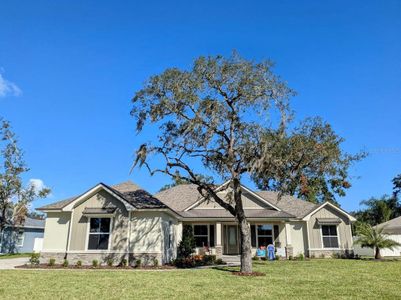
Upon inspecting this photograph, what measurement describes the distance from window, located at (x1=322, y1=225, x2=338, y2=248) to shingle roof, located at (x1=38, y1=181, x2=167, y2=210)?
14.5 metres

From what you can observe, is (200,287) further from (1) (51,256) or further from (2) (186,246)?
(2) (186,246)

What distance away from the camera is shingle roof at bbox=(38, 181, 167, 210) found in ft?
64.3

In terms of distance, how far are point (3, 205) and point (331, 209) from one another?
3155 cm

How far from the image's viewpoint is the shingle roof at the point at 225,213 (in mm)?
24781

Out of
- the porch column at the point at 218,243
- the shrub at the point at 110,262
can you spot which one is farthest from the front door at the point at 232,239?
the shrub at the point at 110,262

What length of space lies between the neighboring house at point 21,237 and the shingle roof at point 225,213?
73.3 ft

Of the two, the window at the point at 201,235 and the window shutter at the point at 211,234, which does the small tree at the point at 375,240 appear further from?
the window at the point at 201,235

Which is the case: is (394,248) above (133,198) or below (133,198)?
below

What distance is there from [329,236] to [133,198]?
54.4 feet

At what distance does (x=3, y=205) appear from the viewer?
32844mm

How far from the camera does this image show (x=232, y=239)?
26672mm

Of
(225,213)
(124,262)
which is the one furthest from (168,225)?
(225,213)

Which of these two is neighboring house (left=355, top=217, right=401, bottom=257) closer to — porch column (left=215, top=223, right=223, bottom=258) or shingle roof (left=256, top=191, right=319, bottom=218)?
shingle roof (left=256, top=191, right=319, bottom=218)

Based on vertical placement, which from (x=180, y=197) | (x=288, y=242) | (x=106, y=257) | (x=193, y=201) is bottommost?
(x=106, y=257)
